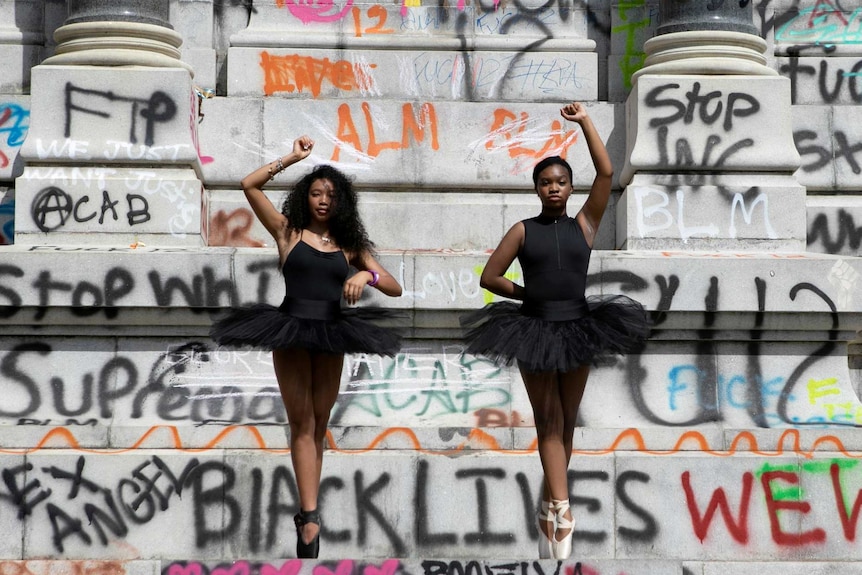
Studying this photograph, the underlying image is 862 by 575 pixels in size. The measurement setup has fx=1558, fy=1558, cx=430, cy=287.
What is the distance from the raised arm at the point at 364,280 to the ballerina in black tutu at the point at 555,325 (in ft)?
1.63

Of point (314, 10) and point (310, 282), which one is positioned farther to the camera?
point (314, 10)

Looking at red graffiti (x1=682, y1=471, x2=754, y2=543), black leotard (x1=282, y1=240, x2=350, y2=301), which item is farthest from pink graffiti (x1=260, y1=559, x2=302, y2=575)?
red graffiti (x1=682, y1=471, x2=754, y2=543)

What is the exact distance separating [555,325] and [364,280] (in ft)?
3.29

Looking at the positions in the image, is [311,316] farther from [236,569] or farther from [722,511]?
[722,511]

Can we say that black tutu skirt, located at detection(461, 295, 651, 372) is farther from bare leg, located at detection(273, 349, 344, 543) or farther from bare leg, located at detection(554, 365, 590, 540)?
bare leg, located at detection(273, 349, 344, 543)

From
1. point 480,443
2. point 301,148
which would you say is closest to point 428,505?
point 480,443

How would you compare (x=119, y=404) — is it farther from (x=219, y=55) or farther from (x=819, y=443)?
(x=819, y=443)

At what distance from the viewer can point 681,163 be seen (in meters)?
11.4

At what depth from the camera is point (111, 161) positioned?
1120cm

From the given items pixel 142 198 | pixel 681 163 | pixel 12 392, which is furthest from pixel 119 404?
pixel 681 163

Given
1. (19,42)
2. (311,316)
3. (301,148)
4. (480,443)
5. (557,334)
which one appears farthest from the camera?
(19,42)

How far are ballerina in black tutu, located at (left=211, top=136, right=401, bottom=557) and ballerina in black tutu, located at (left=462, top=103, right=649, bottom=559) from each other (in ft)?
2.18

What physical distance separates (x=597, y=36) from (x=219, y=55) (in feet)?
9.93

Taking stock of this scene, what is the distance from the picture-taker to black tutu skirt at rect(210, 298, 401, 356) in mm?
7934
